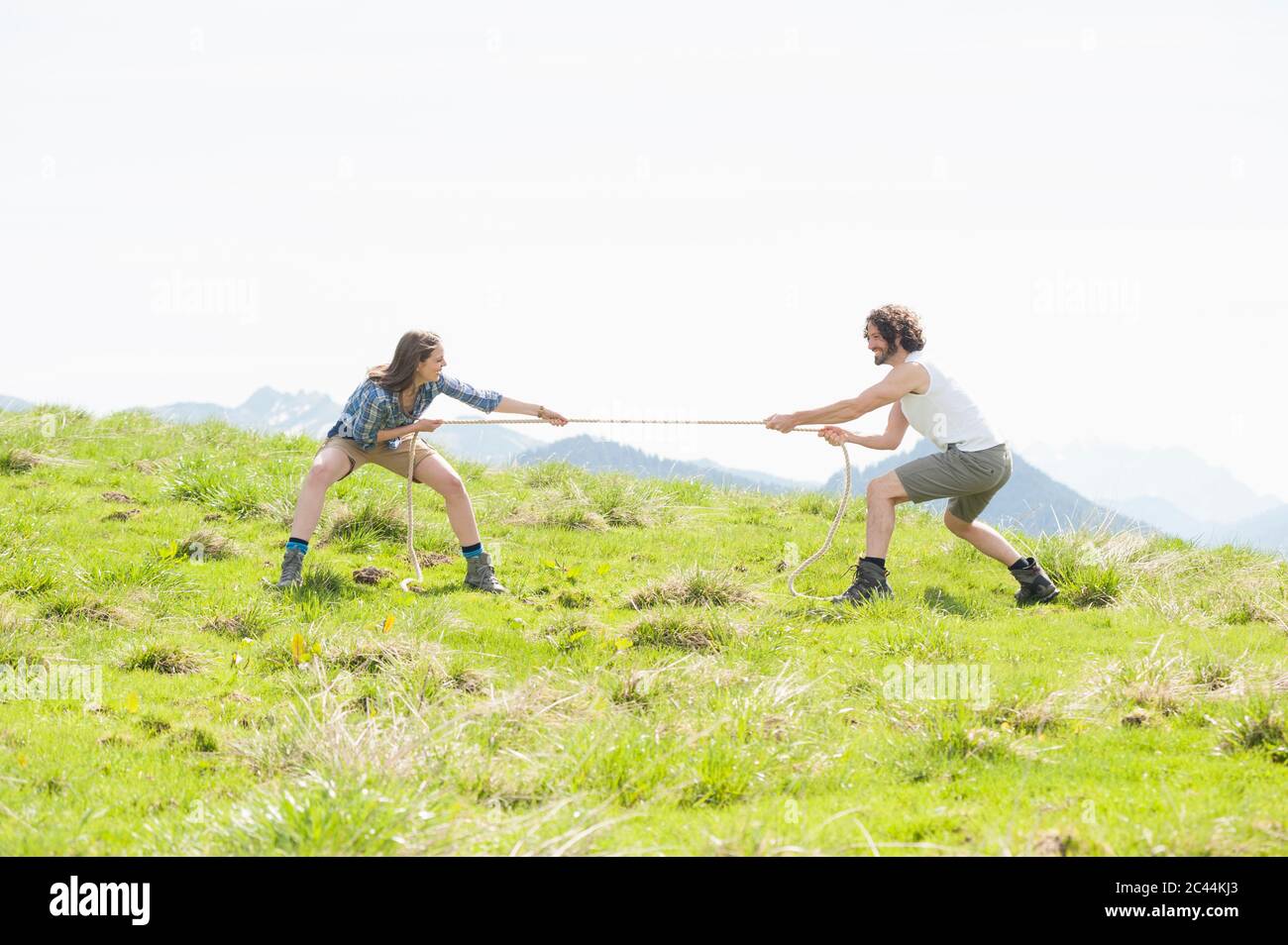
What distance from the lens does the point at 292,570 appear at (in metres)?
8.14

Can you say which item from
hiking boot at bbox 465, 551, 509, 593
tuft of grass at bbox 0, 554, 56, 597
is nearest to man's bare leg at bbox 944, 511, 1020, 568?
hiking boot at bbox 465, 551, 509, 593

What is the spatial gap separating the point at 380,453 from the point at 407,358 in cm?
87

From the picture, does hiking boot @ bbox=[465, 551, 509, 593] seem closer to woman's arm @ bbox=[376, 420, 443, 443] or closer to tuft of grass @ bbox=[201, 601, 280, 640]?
woman's arm @ bbox=[376, 420, 443, 443]

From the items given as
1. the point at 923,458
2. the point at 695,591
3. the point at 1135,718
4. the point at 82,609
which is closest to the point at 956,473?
the point at 923,458

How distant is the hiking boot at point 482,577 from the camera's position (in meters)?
8.44

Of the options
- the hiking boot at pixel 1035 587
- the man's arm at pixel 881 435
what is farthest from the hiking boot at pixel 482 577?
the hiking boot at pixel 1035 587

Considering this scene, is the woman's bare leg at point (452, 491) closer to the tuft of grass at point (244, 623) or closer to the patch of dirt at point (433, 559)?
the patch of dirt at point (433, 559)

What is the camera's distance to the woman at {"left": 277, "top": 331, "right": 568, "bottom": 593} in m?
8.41

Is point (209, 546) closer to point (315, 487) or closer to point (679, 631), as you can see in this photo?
point (315, 487)

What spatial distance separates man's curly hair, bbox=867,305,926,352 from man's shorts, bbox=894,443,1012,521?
2.85ft

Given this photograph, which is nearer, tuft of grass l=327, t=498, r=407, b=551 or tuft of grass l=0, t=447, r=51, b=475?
tuft of grass l=327, t=498, r=407, b=551

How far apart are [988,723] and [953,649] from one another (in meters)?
1.41

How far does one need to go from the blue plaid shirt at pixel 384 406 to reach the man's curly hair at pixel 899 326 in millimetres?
3113
